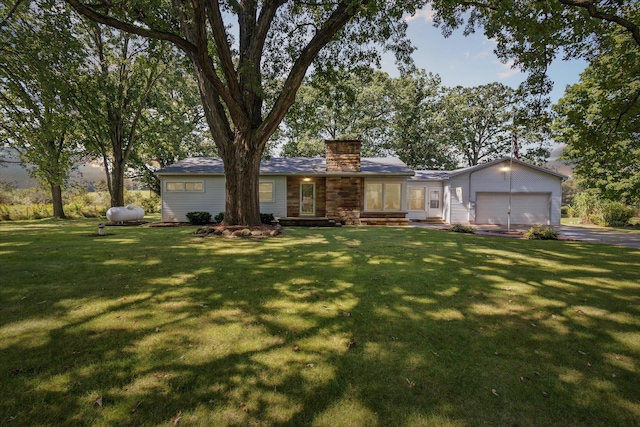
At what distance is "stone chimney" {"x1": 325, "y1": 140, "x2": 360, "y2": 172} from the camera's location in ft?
51.4

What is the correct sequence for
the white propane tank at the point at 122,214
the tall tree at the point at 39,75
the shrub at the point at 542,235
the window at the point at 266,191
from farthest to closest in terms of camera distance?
the window at the point at 266,191
the white propane tank at the point at 122,214
the shrub at the point at 542,235
the tall tree at the point at 39,75

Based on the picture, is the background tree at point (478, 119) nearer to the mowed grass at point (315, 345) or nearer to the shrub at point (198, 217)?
the shrub at point (198, 217)

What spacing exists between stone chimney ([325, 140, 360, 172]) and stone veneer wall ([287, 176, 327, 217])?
3.89 ft

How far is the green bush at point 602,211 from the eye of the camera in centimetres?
1719

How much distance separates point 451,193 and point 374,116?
43.5 feet

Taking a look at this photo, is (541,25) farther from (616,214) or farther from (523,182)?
(616,214)

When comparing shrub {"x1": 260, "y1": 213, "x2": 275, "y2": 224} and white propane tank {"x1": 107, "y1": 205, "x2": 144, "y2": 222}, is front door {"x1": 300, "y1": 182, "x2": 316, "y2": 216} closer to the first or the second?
shrub {"x1": 260, "y1": 213, "x2": 275, "y2": 224}

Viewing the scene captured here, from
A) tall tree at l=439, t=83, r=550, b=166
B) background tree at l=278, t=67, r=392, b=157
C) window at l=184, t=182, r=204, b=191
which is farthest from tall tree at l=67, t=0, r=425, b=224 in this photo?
tall tree at l=439, t=83, r=550, b=166

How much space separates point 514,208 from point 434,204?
4550mm

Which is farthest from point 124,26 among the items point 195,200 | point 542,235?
point 542,235

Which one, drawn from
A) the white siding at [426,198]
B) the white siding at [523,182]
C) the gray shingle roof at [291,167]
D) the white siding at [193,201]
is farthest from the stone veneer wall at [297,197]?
the white siding at [523,182]

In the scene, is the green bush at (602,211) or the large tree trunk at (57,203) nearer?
the green bush at (602,211)

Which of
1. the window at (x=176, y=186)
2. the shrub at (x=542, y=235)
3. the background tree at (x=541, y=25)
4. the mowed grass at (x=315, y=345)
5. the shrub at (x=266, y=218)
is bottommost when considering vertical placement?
the mowed grass at (x=315, y=345)

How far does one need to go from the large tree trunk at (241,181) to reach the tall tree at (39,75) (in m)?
5.49
